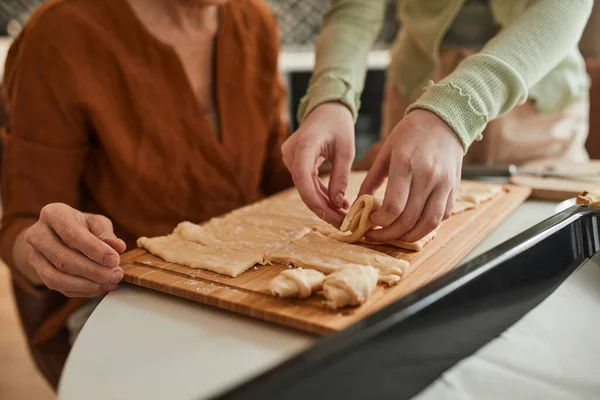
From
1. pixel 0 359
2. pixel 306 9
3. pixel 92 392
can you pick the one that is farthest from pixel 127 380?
pixel 306 9

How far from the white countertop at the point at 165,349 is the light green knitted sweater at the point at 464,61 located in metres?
0.38

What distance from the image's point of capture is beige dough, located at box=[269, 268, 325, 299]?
2.02 feet

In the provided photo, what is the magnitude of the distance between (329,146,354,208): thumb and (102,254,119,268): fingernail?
1.11 ft

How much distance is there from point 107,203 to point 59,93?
9.6 inches

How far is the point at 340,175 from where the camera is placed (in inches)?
33.6

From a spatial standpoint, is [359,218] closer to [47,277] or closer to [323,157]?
[323,157]

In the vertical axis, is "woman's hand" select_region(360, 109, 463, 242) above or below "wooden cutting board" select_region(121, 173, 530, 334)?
above

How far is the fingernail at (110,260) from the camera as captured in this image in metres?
0.68

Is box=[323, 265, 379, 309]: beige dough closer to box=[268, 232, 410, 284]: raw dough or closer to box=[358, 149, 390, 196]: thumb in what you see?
box=[268, 232, 410, 284]: raw dough

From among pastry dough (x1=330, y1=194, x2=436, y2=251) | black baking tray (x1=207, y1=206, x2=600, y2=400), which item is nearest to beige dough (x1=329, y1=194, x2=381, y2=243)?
pastry dough (x1=330, y1=194, x2=436, y2=251)

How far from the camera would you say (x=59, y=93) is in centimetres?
104

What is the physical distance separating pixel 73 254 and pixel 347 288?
0.36m

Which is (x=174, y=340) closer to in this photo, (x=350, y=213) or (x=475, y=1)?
(x=350, y=213)

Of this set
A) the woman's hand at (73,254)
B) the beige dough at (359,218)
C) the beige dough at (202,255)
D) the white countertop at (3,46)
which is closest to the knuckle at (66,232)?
the woman's hand at (73,254)
